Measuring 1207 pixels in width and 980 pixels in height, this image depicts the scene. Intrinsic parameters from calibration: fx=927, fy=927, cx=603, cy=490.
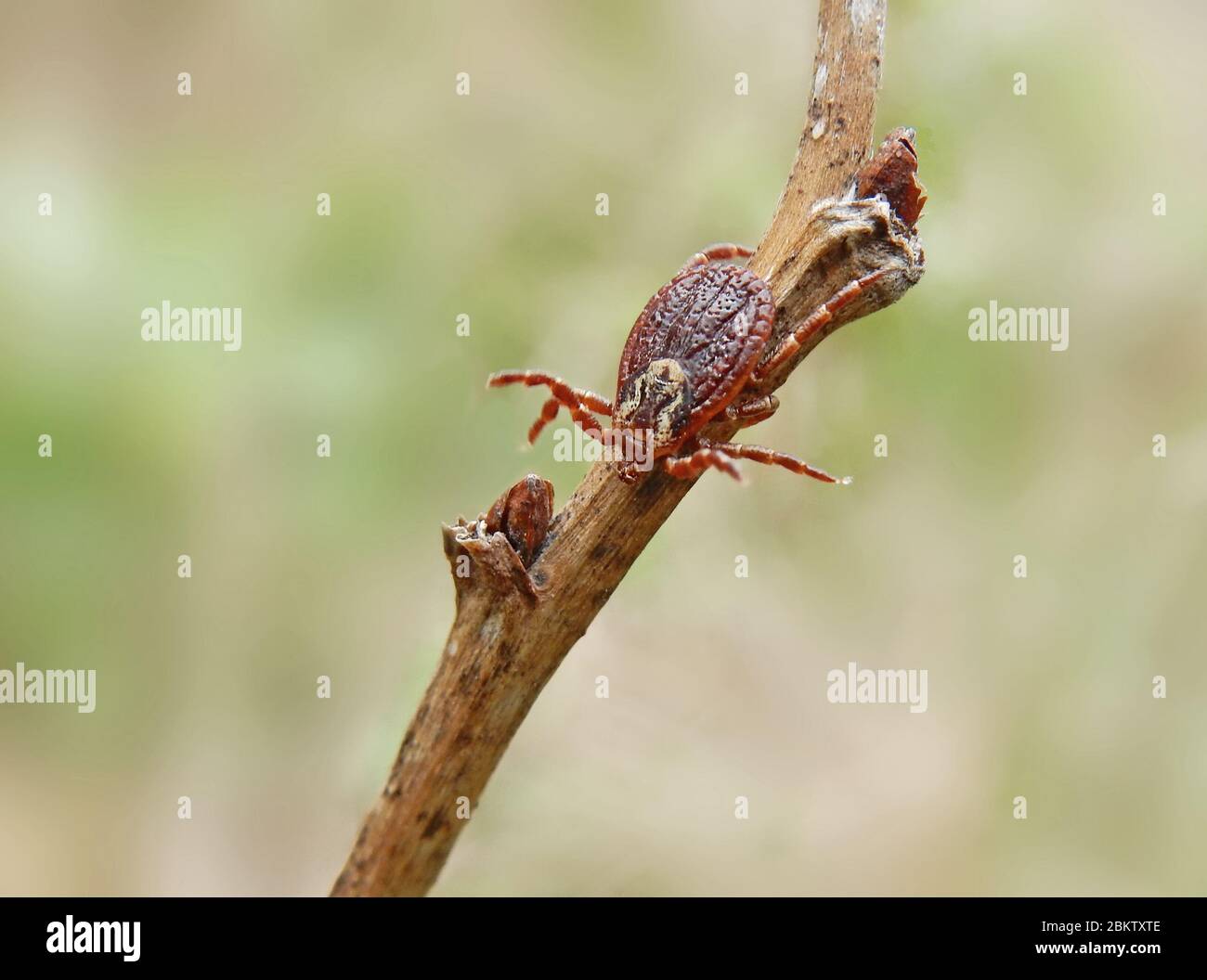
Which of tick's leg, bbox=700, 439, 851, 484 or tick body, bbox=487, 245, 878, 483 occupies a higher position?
tick body, bbox=487, 245, 878, 483

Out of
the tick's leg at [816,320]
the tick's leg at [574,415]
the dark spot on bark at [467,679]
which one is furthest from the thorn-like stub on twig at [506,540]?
the tick's leg at [574,415]

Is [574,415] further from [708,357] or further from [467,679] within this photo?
[467,679]

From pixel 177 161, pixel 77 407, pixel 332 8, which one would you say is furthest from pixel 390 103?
pixel 77 407

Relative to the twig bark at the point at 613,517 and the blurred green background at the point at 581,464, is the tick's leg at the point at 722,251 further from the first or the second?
the twig bark at the point at 613,517

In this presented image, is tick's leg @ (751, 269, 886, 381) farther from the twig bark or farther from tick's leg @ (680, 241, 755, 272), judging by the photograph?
tick's leg @ (680, 241, 755, 272)

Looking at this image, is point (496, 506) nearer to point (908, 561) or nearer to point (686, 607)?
point (686, 607)

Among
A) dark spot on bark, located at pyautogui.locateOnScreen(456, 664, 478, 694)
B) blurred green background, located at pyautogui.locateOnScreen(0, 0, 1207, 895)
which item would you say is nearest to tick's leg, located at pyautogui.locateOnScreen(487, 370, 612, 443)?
blurred green background, located at pyautogui.locateOnScreen(0, 0, 1207, 895)
